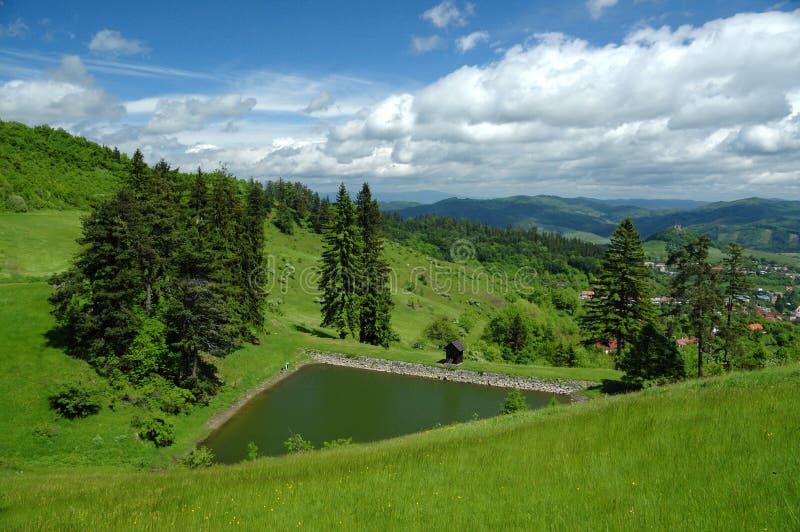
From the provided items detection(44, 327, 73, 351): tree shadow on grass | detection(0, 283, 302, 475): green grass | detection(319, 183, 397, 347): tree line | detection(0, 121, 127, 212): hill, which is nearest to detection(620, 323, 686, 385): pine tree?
detection(319, 183, 397, 347): tree line

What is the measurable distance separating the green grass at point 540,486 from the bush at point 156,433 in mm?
16215

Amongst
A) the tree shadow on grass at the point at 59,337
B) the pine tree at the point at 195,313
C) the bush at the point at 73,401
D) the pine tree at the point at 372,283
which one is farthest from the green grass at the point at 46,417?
the pine tree at the point at 372,283

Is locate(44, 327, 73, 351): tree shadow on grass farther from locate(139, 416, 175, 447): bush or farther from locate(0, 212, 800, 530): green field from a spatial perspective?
locate(0, 212, 800, 530): green field

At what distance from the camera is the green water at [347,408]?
2978 centimetres

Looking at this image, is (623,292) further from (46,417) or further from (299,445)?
(46,417)

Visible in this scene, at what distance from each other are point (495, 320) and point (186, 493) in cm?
5922

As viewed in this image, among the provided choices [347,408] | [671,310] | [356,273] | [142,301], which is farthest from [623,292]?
[142,301]

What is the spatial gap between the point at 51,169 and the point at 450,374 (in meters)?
77.6

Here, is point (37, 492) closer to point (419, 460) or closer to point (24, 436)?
point (419, 460)

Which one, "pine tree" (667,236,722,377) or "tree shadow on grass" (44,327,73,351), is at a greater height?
"pine tree" (667,236,722,377)

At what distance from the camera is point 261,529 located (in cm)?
728

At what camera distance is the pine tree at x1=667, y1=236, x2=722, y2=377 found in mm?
29172

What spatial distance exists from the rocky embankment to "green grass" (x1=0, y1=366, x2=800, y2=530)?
3029 centimetres

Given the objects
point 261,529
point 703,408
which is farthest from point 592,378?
point 261,529
